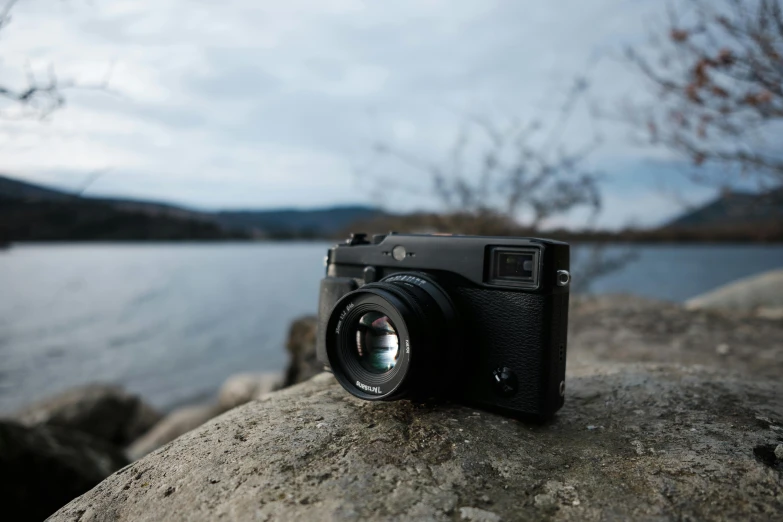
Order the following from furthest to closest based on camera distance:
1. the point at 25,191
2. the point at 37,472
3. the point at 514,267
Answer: the point at 37,472
the point at 25,191
the point at 514,267

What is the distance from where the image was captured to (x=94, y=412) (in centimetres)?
755

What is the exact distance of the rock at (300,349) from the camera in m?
4.26

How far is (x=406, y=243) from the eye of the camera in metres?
2.28

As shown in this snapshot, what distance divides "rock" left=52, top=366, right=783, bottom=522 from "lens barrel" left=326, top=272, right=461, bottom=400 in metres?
0.15

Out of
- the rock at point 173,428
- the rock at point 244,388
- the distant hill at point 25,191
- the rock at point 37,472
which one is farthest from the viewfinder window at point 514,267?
the rock at point 173,428

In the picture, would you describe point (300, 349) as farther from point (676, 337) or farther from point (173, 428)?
point (173, 428)

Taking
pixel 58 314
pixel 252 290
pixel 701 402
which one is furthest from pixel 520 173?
pixel 252 290

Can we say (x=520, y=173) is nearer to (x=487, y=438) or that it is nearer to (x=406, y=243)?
(x=406, y=243)

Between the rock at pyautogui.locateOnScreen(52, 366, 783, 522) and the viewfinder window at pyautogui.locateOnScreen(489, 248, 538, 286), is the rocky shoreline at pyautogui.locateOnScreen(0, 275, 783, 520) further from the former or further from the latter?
the viewfinder window at pyautogui.locateOnScreen(489, 248, 538, 286)

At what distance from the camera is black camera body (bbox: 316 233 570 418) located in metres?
1.95

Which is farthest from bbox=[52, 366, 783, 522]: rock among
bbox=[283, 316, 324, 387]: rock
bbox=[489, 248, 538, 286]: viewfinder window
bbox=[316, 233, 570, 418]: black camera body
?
bbox=[283, 316, 324, 387]: rock

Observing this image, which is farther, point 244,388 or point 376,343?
point 244,388

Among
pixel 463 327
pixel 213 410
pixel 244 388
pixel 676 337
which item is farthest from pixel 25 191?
pixel 676 337

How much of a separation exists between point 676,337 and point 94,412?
8.01 meters
